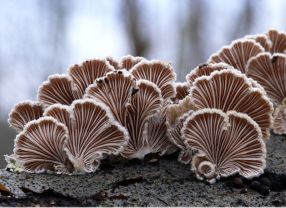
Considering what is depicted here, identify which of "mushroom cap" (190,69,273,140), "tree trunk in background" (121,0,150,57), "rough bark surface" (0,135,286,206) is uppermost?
"tree trunk in background" (121,0,150,57)

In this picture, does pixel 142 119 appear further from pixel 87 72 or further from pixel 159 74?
pixel 87 72

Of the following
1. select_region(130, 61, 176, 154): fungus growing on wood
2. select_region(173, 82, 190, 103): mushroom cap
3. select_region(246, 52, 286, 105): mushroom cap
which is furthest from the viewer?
select_region(246, 52, 286, 105): mushroom cap

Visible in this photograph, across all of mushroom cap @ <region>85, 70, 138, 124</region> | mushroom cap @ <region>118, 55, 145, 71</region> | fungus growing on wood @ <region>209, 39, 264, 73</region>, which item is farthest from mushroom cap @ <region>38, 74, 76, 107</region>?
fungus growing on wood @ <region>209, 39, 264, 73</region>

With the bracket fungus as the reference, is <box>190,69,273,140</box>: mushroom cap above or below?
above

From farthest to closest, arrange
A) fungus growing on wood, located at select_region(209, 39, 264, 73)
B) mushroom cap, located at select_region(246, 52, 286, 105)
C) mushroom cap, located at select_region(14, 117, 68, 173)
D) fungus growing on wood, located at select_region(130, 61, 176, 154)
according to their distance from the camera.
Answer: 1. fungus growing on wood, located at select_region(209, 39, 264, 73)
2. mushroom cap, located at select_region(246, 52, 286, 105)
3. fungus growing on wood, located at select_region(130, 61, 176, 154)
4. mushroom cap, located at select_region(14, 117, 68, 173)

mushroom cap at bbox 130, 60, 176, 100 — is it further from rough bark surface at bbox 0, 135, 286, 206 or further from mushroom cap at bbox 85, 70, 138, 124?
rough bark surface at bbox 0, 135, 286, 206

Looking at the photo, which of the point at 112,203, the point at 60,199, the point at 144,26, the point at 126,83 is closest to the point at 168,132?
the point at 126,83

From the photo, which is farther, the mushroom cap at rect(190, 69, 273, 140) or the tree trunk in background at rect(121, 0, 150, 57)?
the tree trunk in background at rect(121, 0, 150, 57)
